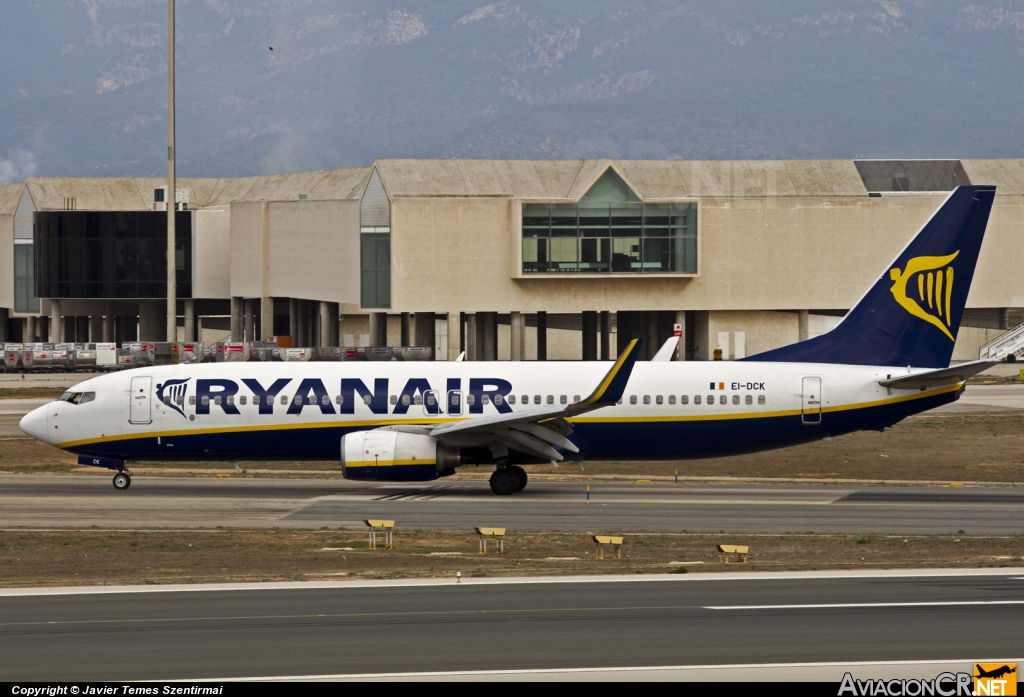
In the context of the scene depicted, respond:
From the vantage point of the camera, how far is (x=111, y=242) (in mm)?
122250

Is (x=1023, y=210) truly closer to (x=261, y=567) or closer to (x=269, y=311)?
(x=269, y=311)

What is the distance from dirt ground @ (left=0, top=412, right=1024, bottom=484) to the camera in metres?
42.6

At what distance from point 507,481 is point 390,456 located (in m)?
3.54

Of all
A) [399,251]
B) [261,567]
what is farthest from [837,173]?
[261,567]

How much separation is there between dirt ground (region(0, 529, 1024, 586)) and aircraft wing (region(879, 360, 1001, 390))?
7.54 metres

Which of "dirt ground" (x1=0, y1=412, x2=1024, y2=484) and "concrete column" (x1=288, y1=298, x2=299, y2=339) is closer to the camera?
"dirt ground" (x1=0, y1=412, x2=1024, y2=484)

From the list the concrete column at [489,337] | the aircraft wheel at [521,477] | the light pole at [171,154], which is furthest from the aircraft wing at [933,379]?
the concrete column at [489,337]

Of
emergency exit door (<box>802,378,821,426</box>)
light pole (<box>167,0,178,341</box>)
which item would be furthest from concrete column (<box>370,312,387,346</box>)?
emergency exit door (<box>802,378,821,426</box>)

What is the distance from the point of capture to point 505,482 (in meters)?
→ 37.2

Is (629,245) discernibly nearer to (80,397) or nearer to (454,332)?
(454,332)

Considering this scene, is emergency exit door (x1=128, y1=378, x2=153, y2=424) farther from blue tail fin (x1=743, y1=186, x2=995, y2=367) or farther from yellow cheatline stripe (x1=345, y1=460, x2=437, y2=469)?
blue tail fin (x1=743, y1=186, x2=995, y2=367)

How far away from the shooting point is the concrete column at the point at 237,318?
123 metres

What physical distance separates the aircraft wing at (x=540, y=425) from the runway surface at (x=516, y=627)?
38.1 ft

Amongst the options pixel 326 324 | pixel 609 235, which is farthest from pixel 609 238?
pixel 326 324
